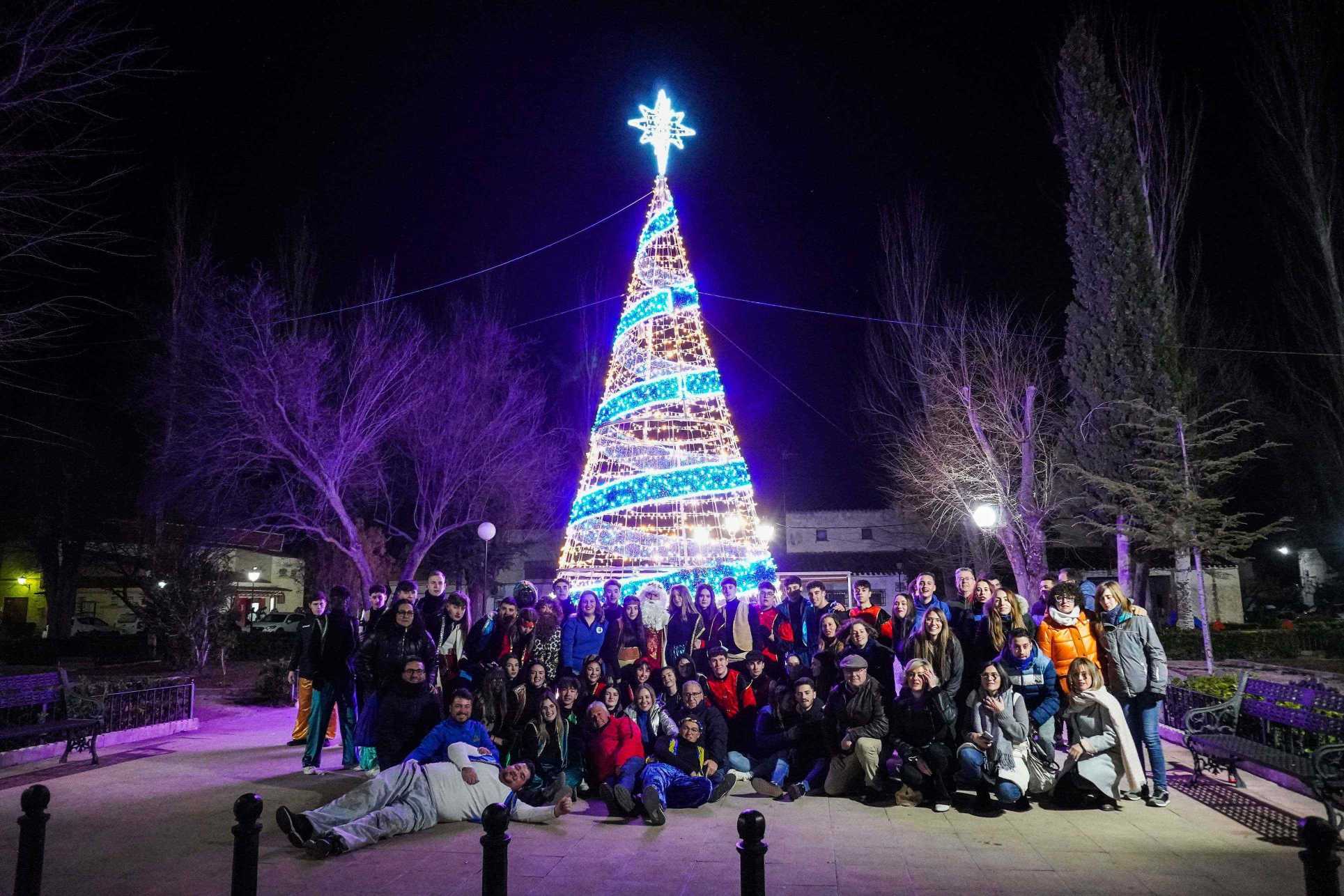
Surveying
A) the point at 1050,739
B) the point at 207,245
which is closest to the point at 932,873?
the point at 1050,739

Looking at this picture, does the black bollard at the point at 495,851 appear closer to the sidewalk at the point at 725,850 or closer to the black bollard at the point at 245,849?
the black bollard at the point at 245,849

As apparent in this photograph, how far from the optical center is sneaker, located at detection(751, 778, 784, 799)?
7438mm

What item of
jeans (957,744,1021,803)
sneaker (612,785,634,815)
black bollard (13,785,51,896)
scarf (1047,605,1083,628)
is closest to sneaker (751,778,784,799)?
sneaker (612,785,634,815)

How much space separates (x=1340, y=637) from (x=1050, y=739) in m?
20.8

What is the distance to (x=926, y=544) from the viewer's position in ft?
121

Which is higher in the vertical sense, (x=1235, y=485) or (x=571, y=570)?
(x=1235, y=485)

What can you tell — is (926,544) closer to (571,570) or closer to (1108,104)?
(1108,104)

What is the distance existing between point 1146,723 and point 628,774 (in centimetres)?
469

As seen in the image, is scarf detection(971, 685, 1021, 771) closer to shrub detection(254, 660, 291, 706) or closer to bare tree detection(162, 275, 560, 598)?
shrub detection(254, 660, 291, 706)

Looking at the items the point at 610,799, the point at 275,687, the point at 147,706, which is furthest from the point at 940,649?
the point at 275,687

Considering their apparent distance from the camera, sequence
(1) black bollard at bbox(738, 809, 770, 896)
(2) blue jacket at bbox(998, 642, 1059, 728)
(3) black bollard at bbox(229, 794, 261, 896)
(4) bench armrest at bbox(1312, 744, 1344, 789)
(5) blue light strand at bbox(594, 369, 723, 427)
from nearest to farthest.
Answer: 1. (1) black bollard at bbox(738, 809, 770, 896)
2. (3) black bollard at bbox(229, 794, 261, 896)
3. (4) bench armrest at bbox(1312, 744, 1344, 789)
4. (2) blue jacket at bbox(998, 642, 1059, 728)
5. (5) blue light strand at bbox(594, 369, 723, 427)

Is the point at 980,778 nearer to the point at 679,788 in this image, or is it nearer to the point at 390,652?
the point at 679,788

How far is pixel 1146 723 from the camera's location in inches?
290

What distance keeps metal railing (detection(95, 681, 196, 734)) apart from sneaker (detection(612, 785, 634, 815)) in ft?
24.1
